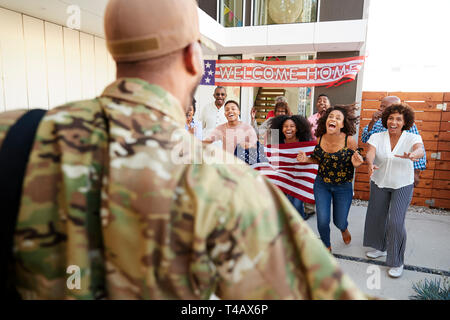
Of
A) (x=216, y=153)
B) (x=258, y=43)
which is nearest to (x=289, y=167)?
(x=216, y=153)

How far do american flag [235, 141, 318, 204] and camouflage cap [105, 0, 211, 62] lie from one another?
3.73 m

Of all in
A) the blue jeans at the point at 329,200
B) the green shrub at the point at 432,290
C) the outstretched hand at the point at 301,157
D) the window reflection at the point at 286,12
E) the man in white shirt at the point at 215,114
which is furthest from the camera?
the window reflection at the point at 286,12

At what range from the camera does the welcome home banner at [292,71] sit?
7074 millimetres

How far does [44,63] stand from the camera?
215 inches

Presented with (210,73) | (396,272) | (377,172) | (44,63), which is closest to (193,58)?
(377,172)

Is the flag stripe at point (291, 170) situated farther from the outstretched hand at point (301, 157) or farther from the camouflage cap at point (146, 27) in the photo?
the camouflage cap at point (146, 27)

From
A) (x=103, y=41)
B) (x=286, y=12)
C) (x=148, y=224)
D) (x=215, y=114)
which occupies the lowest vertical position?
(x=148, y=224)

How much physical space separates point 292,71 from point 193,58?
6758 mm

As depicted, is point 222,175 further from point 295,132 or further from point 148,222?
point 295,132

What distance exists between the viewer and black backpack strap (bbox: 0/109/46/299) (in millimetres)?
612

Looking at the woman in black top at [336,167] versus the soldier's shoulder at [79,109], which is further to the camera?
the woman in black top at [336,167]

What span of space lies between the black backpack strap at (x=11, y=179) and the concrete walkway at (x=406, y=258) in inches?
131

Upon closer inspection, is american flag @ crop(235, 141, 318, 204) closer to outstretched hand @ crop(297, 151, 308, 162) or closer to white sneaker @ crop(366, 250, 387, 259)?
outstretched hand @ crop(297, 151, 308, 162)

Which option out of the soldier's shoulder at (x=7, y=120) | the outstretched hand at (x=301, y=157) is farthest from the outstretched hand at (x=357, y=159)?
the soldier's shoulder at (x=7, y=120)
